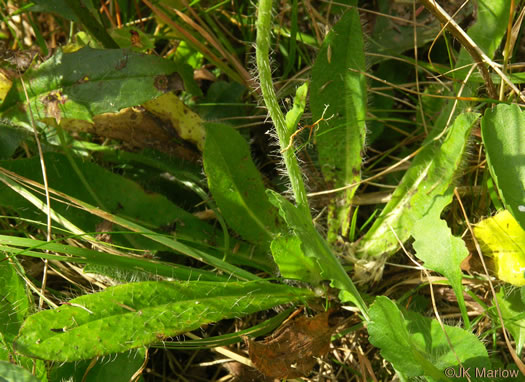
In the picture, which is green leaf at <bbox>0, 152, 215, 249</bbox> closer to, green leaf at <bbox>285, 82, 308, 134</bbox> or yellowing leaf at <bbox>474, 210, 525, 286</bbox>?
green leaf at <bbox>285, 82, 308, 134</bbox>

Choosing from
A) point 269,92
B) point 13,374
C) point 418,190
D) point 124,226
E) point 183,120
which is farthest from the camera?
point 183,120

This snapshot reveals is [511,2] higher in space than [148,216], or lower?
higher

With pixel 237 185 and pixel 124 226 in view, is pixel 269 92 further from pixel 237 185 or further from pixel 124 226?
pixel 124 226

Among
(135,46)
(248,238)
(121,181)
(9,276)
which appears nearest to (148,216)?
(121,181)

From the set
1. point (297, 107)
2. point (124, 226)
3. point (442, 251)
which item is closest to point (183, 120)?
point (124, 226)

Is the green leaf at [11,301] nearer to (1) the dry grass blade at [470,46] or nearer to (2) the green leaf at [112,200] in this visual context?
(2) the green leaf at [112,200]

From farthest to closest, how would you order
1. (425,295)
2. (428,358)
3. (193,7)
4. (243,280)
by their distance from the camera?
(193,7) < (425,295) < (243,280) < (428,358)

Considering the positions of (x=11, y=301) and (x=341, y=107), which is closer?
(x=11, y=301)

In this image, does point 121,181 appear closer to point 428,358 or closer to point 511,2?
point 428,358
